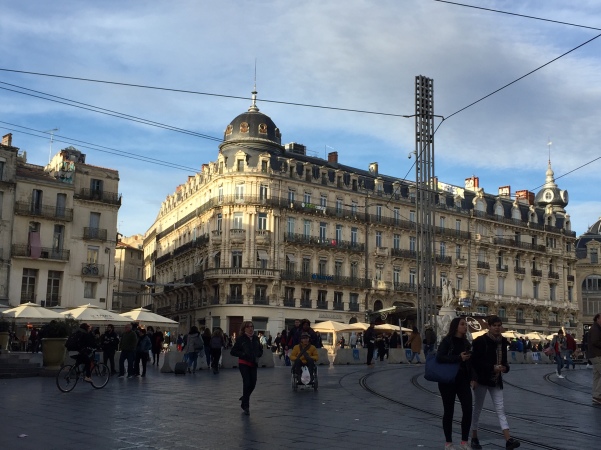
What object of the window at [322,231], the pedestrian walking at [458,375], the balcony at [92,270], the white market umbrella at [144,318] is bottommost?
the pedestrian walking at [458,375]

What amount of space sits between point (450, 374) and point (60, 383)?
9.98 metres

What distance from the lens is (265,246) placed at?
57156mm

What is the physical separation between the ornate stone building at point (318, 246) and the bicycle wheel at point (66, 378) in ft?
124

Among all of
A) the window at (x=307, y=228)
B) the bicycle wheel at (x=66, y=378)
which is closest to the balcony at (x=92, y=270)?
the window at (x=307, y=228)

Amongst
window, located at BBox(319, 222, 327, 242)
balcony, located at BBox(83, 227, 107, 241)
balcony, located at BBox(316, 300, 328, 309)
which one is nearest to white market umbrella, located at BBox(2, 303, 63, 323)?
balcony, located at BBox(83, 227, 107, 241)

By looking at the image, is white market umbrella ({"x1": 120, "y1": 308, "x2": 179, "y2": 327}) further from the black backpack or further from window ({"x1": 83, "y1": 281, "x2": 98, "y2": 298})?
window ({"x1": 83, "y1": 281, "x2": 98, "y2": 298})

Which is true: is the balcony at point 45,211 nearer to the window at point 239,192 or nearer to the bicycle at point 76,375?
the window at point 239,192

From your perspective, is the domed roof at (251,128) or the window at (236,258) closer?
the window at (236,258)

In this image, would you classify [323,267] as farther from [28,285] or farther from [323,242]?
[28,285]

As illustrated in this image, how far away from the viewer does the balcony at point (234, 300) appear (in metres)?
56.0

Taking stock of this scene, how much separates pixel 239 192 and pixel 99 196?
1166 cm

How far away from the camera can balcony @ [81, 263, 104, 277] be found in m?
49.0

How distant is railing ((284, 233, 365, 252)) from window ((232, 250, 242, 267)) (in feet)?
12.9

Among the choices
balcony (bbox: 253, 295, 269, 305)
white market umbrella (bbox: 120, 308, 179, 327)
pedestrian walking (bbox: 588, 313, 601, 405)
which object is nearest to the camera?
pedestrian walking (bbox: 588, 313, 601, 405)
